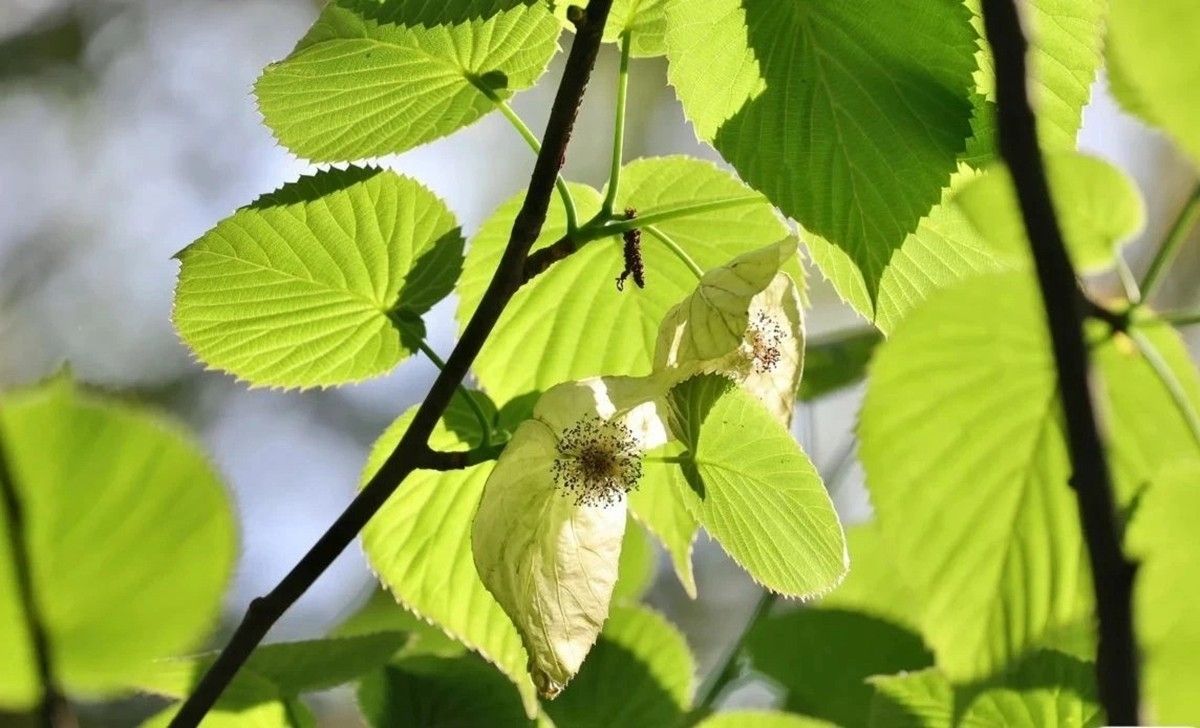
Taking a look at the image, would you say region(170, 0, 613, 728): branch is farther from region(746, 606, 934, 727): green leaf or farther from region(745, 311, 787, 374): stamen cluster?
region(746, 606, 934, 727): green leaf

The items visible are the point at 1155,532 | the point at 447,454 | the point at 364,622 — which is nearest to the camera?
the point at 1155,532

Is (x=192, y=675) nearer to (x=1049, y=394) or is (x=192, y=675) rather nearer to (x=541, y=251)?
(x=541, y=251)

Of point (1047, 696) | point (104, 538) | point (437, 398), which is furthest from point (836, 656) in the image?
point (104, 538)

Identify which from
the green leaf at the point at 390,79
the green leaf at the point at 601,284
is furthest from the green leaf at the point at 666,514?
the green leaf at the point at 390,79

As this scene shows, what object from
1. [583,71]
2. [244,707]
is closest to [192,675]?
[244,707]

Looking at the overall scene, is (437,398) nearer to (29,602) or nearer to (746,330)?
(746,330)
